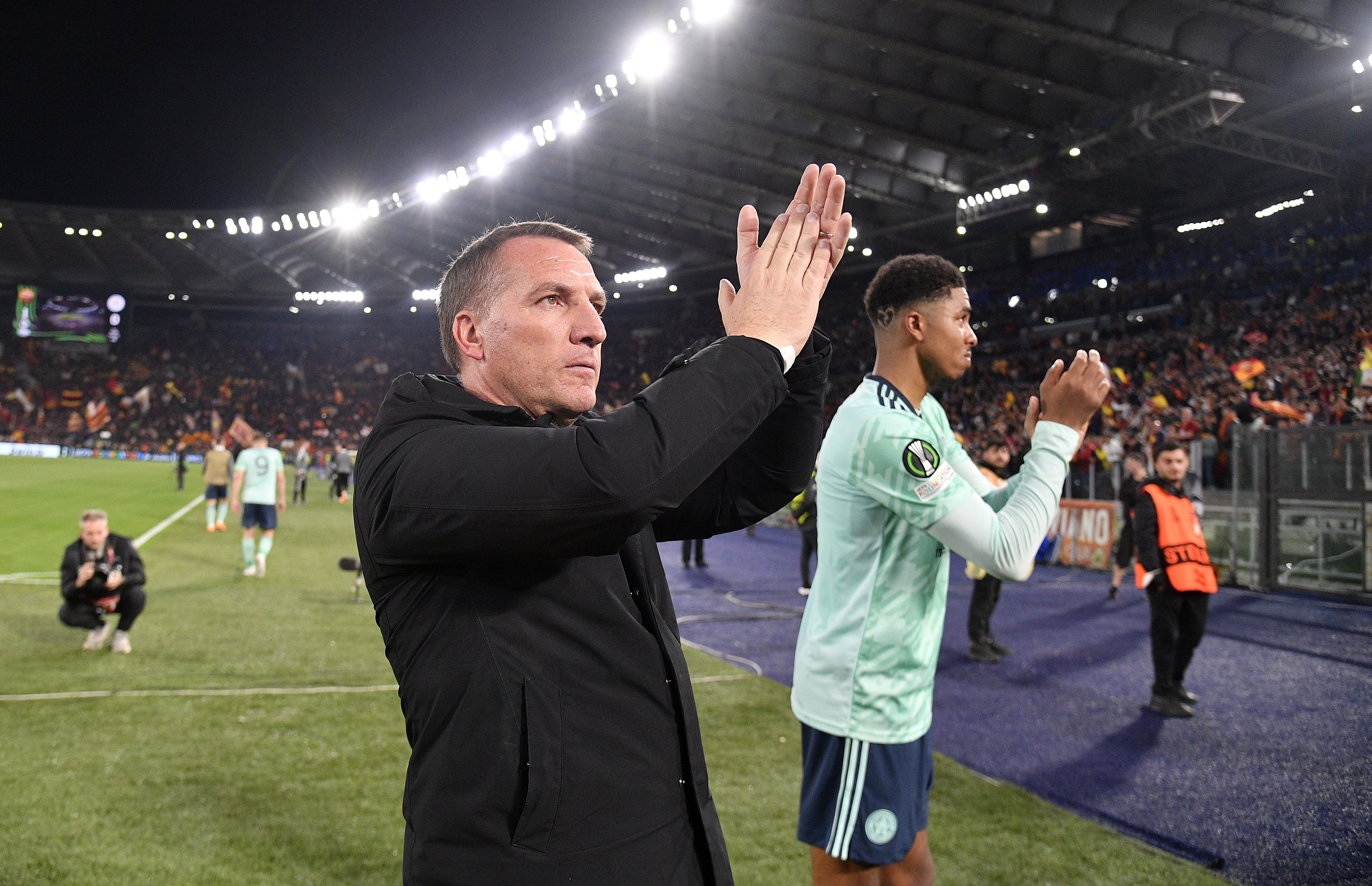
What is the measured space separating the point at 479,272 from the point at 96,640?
8.33 metres

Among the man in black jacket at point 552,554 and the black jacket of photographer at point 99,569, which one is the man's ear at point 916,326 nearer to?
the man in black jacket at point 552,554

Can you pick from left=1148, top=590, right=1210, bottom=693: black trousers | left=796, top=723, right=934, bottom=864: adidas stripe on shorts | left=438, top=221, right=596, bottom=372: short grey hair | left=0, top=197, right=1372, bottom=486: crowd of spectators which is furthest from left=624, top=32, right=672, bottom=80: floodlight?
left=438, top=221, right=596, bottom=372: short grey hair

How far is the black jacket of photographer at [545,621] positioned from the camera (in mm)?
1189

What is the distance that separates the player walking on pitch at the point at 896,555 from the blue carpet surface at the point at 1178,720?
256 cm

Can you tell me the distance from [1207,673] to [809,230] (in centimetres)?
831

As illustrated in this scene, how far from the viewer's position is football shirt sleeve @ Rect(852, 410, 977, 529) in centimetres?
242

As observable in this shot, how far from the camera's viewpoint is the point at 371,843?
13.5 feet

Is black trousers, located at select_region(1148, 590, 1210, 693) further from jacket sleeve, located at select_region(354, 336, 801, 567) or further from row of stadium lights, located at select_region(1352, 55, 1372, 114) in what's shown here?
row of stadium lights, located at select_region(1352, 55, 1372, 114)

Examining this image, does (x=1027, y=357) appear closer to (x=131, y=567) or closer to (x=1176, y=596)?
(x=1176, y=596)

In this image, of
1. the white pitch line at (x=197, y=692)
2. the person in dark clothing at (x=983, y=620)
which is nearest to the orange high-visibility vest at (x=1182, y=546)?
the person in dark clothing at (x=983, y=620)

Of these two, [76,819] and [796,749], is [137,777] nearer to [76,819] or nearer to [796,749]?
[76,819]

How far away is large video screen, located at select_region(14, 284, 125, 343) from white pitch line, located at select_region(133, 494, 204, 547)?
29.0 metres

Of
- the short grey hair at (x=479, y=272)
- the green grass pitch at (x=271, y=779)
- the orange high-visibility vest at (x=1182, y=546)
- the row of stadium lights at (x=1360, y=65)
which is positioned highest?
the row of stadium lights at (x=1360, y=65)

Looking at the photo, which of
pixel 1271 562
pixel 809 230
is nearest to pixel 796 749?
pixel 809 230
